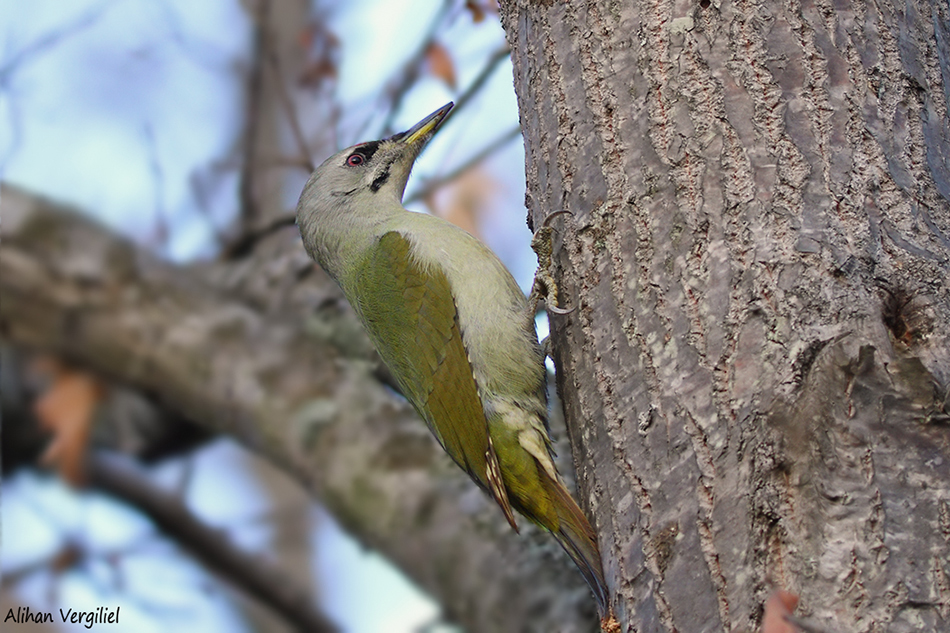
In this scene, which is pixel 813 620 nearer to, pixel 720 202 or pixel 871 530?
pixel 871 530

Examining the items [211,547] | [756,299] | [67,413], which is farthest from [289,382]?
[756,299]

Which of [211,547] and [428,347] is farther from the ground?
[211,547]

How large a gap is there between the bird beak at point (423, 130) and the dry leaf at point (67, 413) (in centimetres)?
246

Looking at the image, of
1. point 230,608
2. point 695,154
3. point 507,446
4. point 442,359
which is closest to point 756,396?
point 695,154

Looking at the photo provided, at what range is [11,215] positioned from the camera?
521 centimetres

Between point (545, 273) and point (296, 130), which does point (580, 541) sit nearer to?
point (545, 273)

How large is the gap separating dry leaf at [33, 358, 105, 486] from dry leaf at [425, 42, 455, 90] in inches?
104

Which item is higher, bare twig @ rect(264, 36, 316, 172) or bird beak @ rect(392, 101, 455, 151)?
bare twig @ rect(264, 36, 316, 172)

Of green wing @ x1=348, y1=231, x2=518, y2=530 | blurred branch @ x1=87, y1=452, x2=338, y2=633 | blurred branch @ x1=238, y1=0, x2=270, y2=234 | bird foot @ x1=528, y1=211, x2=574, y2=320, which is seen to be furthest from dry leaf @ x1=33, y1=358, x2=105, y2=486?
bird foot @ x1=528, y1=211, x2=574, y2=320

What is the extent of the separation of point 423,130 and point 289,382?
141 centimetres

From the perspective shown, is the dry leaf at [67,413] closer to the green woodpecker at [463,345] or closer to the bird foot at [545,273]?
the green woodpecker at [463,345]

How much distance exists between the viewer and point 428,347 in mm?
3291

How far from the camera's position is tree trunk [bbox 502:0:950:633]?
1.72 meters

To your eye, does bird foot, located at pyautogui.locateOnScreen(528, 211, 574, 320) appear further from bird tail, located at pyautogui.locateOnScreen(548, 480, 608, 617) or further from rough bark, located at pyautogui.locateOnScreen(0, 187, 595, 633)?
rough bark, located at pyautogui.locateOnScreen(0, 187, 595, 633)
